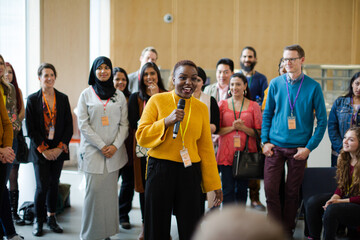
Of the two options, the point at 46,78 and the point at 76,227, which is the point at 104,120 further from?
the point at 76,227

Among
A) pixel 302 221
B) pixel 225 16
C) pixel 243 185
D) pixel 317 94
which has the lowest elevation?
pixel 302 221

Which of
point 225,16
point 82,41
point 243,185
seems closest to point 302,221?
point 243,185

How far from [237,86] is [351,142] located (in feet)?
4.06

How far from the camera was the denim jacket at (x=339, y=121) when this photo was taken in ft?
12.1

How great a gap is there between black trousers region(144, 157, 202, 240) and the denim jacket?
1.98 m

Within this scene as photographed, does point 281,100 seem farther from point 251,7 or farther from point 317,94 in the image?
point 251,7

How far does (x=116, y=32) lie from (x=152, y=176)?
735cm

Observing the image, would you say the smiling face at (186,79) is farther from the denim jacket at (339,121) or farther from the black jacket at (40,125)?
the denim jacket at (339,121)

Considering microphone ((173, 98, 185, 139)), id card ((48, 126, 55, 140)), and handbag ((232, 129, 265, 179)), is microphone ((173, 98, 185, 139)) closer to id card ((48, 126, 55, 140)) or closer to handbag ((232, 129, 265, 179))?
handbag ((232, 129, 265, 179))

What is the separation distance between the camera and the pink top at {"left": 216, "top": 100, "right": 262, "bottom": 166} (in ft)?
12.9

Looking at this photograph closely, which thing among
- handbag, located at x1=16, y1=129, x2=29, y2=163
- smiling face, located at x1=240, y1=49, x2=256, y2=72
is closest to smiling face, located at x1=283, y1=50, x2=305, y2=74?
smiling face, located at x1=240, y1=49, x2=256, y2=72

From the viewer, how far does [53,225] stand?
3820 millimetres

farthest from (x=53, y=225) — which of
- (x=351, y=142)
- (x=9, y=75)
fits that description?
(x=351, y=142)

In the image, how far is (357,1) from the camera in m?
9.38
